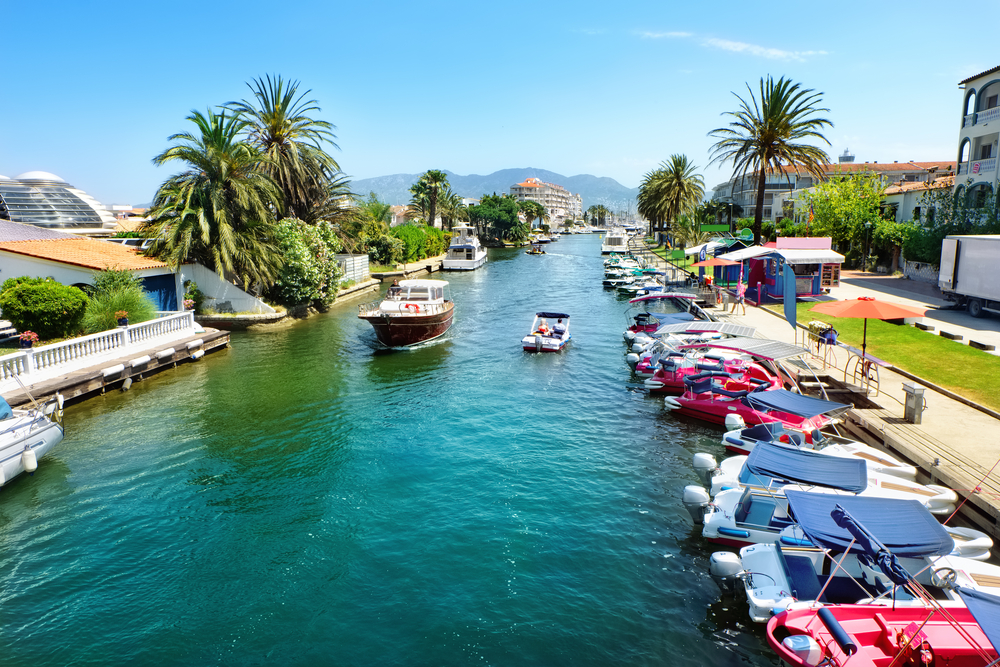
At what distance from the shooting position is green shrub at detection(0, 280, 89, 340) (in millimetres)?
21766

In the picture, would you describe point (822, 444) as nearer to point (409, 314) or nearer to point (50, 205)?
point (409, 314)

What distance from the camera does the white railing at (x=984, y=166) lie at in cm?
3682

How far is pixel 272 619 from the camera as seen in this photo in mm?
9711

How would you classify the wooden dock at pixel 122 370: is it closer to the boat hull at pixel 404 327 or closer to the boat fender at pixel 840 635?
the boat hull at pixel 404 327

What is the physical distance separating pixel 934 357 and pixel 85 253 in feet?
116

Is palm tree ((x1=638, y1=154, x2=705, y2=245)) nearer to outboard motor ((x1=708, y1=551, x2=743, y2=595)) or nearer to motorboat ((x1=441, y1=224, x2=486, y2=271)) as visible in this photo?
motorboat ((x1=441, y1=224, x2=486, y2=271))

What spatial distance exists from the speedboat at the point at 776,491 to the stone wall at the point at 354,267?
43.7 meters

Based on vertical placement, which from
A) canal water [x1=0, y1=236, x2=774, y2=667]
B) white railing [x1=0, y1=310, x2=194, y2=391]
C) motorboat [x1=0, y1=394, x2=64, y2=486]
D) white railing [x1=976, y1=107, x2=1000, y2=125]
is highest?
white railing [x1=976, y1=107, x2=1000, y2=125]

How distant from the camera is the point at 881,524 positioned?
28.5ft

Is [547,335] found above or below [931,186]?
below

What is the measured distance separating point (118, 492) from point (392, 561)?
7.57m

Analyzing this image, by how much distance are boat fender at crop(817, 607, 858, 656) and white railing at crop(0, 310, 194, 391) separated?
2136 centimetres

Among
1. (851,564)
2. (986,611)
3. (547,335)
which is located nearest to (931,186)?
(547,335)

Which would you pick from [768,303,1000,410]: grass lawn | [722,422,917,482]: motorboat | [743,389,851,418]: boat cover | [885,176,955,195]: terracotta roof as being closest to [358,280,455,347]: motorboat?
[722,422,917,482]: motorboat
